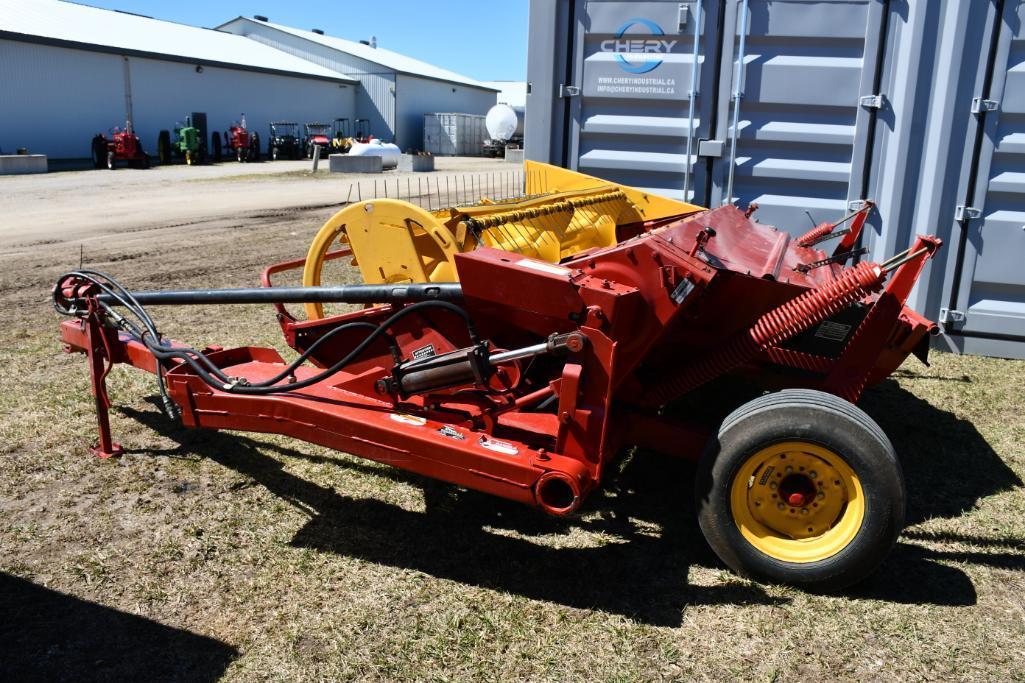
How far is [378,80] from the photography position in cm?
4266

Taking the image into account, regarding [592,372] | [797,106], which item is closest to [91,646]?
[592,372]

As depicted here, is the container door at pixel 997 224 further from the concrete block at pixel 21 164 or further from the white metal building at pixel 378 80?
the white metal building at pixel 378 80

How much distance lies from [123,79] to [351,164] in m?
10.4

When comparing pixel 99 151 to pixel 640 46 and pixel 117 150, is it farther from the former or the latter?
pixel 640 46

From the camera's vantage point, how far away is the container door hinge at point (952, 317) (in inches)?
235

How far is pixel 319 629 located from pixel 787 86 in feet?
16.3

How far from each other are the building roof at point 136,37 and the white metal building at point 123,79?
0.07 m

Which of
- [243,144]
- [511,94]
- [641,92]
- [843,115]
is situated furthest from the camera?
[511,94]

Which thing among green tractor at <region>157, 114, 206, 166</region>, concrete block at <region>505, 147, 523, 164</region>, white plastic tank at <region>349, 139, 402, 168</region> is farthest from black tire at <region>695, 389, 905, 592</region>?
concrete block at <region>505, 147, 523, 164</region>

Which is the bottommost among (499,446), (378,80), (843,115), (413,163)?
(499,446)

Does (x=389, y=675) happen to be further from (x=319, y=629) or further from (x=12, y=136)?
(x=12, y=136)

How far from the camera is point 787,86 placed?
5902 mm

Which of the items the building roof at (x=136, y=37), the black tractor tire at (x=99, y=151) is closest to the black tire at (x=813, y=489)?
the black tractor tire at (x=99, y=151)

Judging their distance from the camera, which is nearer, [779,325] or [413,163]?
[779,325]
